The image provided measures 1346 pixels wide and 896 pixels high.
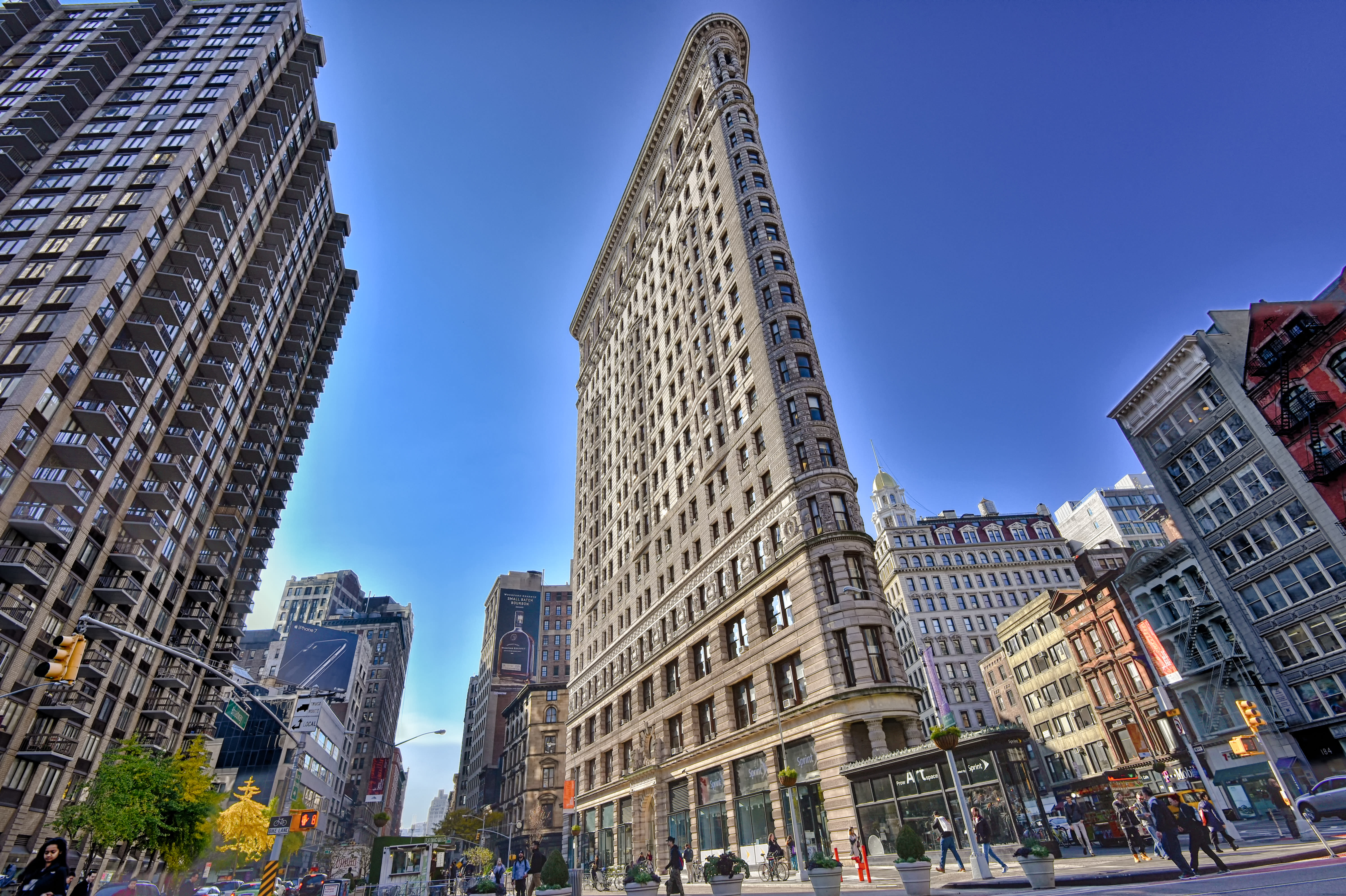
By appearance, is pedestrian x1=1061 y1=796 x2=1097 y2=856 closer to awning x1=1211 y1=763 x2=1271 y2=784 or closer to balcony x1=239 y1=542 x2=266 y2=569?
awning x1=1211 y1=763 x2=1271 y2=784

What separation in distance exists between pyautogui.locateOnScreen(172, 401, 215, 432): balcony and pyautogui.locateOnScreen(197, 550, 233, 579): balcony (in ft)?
42.9

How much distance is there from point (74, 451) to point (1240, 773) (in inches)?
3264

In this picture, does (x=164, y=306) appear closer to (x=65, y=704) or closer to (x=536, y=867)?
(x=65, y=704)

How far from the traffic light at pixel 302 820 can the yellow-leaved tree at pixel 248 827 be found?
41281 millimetres

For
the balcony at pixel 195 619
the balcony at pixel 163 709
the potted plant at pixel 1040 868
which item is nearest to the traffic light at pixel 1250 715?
the potted plant at pixel 1040 868

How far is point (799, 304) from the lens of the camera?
45.2m

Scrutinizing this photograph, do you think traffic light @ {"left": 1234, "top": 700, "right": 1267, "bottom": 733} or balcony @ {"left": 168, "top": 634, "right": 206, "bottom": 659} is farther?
balcony @ {"left": 168, "top": 634, "right": 206, "bottom": 659}

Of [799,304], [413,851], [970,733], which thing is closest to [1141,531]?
[799,304]

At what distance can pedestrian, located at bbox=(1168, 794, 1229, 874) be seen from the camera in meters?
16.9

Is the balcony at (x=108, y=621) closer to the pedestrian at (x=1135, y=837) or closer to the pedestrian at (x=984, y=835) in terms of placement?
the pedestrian at (x=984, y=835)

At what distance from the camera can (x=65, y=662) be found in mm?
16094

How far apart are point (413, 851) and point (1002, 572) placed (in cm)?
8801

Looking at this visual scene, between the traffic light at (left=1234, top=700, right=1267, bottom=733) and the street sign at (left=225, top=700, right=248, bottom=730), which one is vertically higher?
the street sign at (left=225, top=700, right=248, bottom=730)

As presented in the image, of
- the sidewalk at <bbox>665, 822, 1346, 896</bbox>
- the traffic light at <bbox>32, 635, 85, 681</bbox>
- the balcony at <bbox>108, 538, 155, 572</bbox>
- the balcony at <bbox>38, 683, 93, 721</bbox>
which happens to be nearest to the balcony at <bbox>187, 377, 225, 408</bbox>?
the balcony at <bbox>108, 538, 155, 572</bbox>
